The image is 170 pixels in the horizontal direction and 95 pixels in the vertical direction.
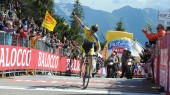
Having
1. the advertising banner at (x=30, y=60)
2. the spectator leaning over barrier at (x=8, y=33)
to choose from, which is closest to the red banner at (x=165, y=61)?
the advertising banner at (x=30, y=60)

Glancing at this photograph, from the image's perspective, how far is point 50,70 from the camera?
2744 centimetres

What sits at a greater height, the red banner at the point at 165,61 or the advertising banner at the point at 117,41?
the advertising banner at the point at 117,41

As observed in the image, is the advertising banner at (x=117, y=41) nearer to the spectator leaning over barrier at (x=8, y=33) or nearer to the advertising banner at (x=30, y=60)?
the advertising banner at (x=30, y=60)

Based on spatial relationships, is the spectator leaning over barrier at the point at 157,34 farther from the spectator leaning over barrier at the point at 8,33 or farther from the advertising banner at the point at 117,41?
the advertising banner at the point at 117,41

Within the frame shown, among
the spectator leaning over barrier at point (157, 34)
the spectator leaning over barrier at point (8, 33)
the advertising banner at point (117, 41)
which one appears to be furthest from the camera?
the advertising banner at point (117, 41)

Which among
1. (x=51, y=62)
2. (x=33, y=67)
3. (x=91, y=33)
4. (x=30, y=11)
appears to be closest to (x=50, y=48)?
(x=51, y=62)

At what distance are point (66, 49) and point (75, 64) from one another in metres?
2.49

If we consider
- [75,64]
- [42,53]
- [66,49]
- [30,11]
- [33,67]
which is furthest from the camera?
[30,11]

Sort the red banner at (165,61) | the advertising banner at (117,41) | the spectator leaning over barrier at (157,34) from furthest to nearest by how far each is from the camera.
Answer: the advertising banner at (117,41), the spectator leaning over barrier at (157,34), the red banner at (165,61)

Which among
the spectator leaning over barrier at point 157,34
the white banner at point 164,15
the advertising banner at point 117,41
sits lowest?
the spectator leaning over barrier at point 157,34

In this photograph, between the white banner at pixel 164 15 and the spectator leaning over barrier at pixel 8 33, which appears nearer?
the white banner at pixel 164 15

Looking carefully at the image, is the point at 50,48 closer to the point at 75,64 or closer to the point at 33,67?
the point at 33,67

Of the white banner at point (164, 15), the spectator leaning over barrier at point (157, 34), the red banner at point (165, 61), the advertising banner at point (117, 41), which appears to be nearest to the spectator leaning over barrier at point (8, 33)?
the spectator leaning over barrier at point (157, 34)

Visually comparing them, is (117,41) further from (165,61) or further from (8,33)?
(165,61)
